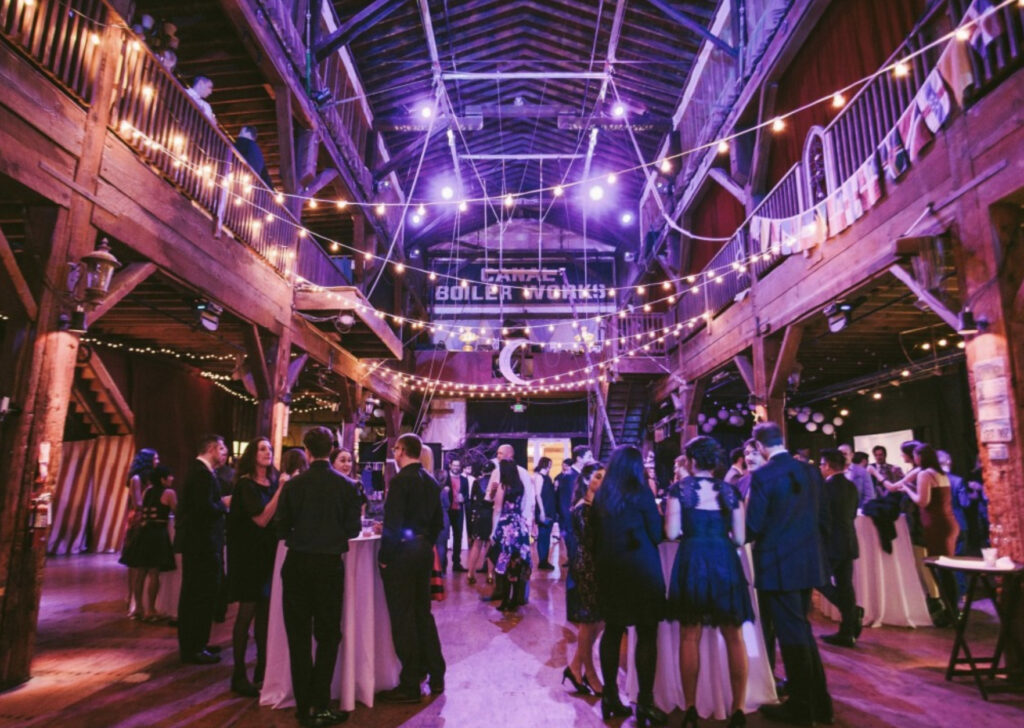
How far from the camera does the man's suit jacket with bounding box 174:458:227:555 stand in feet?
13.8

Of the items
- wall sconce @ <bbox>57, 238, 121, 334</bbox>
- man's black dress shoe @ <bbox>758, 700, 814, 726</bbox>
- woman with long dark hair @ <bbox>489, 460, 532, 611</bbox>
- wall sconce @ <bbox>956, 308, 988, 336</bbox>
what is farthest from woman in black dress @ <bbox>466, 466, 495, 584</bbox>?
wall sconce @ <bbox>956, 308, 988, 336</bbox>

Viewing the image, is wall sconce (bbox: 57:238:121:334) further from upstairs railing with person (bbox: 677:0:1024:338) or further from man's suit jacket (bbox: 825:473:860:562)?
man's suit jacket (bbox: 825:473:860:562)

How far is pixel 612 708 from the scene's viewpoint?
3191mm

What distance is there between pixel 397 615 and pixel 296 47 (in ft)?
25.3

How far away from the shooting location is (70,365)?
4109mm

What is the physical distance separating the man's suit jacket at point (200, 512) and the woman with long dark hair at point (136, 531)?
1425mm

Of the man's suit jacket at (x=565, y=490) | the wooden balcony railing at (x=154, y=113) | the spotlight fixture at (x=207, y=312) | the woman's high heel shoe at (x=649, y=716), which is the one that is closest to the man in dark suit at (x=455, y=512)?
the man's suit jacket at (x=565, y=490)

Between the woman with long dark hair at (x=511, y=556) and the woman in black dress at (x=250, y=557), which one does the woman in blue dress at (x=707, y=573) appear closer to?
the woman in black dress at (x=250, y=557)

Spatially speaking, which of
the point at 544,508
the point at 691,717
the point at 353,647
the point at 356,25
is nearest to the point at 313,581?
the point at 353,647

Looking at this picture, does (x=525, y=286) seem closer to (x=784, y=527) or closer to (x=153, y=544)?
(x=153, y=544)

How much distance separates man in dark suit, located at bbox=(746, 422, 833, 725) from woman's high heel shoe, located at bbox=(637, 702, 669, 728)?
0.60 meters

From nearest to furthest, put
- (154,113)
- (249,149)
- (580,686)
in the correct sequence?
(580,686), (154,113), (249,149)

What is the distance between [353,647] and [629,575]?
1637 mm

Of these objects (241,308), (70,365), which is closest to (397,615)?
(70,365)
